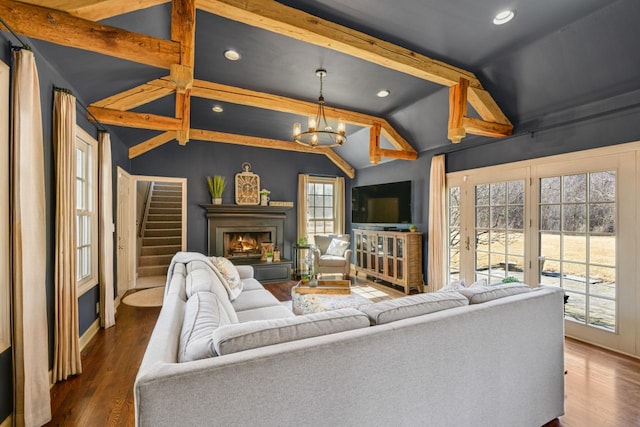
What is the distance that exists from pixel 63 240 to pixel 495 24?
13.7 feet

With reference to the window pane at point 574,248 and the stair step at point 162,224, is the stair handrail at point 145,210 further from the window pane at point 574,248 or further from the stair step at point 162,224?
the window pane at point 574,248

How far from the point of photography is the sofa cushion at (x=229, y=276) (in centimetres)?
314

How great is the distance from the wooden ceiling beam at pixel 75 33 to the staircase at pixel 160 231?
5.30 meters

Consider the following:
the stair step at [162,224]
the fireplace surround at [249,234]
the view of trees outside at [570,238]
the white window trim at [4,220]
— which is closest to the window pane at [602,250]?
→ the view of trees outside at [570,238]

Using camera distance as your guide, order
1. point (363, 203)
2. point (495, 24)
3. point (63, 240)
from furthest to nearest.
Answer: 1. point (363, 203)
2. point (495, 24)
3. point (63, 240)

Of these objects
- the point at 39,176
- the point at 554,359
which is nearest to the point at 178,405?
the point at 39,176

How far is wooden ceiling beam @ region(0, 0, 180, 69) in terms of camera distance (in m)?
1.75

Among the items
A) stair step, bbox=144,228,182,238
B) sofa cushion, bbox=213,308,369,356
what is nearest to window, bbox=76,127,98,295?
sofa cushion, bbox=213,308,369,356

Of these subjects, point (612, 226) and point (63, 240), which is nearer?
point (63, 240)

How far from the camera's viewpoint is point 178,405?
3.11 ft

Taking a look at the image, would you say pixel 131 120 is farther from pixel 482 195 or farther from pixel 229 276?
pixel 482 195

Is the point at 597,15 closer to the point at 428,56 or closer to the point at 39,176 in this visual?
the point at 428,56

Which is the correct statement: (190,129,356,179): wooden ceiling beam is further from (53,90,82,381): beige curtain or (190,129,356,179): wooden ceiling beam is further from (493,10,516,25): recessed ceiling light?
(493,10,516,25): recessed ceiling light

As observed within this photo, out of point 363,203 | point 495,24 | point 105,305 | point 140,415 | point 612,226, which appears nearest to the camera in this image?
point 140,415
